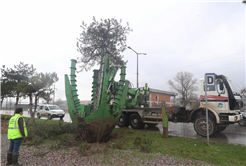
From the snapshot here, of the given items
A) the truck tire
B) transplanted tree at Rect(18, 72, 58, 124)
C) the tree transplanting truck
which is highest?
transplanted tree at Rect(18, 72, 58, 124)

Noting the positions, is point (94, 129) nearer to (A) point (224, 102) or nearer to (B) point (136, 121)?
(B) point (136, 121)

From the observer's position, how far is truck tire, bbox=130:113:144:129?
11595 millimetres

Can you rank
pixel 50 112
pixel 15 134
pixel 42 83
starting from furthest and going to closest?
pixel 50 112
pixel 42 83
pixel 15 134

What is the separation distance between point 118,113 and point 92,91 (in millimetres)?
1588

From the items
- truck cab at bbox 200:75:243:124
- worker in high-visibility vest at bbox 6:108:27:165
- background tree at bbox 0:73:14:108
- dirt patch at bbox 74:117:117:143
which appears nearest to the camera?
worker in high-visibility vest at bbox 6:108:27:165

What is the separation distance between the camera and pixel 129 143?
22.4 feet

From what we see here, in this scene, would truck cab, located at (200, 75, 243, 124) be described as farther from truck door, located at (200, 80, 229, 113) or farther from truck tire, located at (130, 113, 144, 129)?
truck tire, located at (130, 113, 144, 129)

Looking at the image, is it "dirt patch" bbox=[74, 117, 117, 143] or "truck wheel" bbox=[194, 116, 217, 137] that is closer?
"dirt patch" bbox=[74, 117, 117, 143]

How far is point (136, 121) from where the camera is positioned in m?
11.8

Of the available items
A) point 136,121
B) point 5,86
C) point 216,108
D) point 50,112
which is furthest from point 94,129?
point 50,112

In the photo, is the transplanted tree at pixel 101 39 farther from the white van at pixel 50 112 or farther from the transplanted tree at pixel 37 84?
the white van at pixel 50 112

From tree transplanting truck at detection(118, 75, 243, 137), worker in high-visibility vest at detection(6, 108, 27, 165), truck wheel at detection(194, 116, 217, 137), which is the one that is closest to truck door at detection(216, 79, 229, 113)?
tree transplanting truck at detection(118, 75, 243, 137)

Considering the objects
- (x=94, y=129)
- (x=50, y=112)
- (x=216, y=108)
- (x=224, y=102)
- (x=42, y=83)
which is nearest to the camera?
(x=94, y=129)

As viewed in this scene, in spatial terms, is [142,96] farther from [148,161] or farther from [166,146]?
[148,161]
